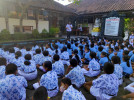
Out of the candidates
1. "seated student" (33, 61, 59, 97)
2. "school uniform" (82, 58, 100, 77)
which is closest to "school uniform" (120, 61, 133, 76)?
"school uniform" (82, 58, 100, 77)

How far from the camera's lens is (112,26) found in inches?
424

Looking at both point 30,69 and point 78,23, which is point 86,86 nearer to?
point 30,69

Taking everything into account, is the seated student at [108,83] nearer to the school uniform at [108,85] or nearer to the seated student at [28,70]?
the school uniform at [108,85]

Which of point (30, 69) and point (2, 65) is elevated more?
point (2, 65)

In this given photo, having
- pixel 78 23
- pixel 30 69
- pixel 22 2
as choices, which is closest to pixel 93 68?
pixel 30 69

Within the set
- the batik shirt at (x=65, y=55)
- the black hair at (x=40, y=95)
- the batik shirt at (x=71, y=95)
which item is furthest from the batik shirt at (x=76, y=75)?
the batik shirt at (x=65, y=55)

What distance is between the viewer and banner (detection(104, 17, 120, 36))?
1030 centimetres

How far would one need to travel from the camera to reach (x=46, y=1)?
12766mm

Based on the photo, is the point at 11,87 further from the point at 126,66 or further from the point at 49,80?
the point at 126,66

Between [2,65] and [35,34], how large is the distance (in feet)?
26.3

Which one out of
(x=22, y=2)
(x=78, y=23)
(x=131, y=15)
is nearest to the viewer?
(x=22, y=2)

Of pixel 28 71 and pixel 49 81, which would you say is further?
pixel 28 71

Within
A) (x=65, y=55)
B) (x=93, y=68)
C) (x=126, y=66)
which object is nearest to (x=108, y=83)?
(x=93, y=68)

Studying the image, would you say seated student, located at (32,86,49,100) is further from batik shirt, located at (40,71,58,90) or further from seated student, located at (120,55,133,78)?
seated student, located at (120,55,133,78)
